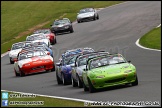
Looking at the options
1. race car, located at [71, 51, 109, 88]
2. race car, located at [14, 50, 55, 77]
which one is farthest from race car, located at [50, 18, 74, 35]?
race car, located at [71, 51, 109, 88]

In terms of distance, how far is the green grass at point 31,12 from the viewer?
70.5m

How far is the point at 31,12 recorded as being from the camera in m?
86.6

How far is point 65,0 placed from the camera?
9788 centimetres

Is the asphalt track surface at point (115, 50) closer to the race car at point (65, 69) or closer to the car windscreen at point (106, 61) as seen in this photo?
the race car at point (65, 69)

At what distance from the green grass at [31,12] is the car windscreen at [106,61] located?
39780mm

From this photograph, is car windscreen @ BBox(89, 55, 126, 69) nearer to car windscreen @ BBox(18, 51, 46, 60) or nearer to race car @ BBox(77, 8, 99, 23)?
car windscreen @ BBox(18, 51, 46, 60)

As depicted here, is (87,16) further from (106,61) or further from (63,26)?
(106,61)

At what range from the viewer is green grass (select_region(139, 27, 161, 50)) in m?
37.7

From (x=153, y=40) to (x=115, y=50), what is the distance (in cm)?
272

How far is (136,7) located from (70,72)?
5078 centimetres

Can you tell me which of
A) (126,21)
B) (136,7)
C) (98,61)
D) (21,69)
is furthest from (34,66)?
(136,7)

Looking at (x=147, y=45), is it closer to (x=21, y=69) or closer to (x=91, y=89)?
(x=21, y=69)

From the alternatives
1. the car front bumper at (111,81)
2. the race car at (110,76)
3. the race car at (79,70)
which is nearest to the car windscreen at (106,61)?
the race car at (110,76)

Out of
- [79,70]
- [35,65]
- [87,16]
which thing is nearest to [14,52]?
[35,65]
